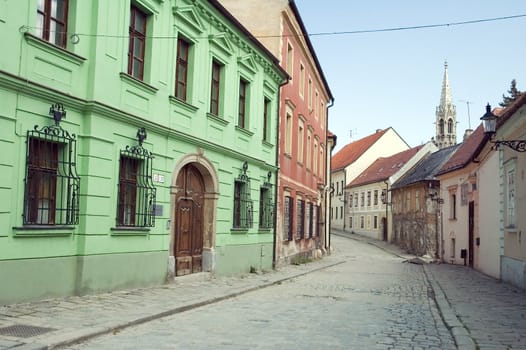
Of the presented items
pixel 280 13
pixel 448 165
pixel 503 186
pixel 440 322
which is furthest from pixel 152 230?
pixel 448 165

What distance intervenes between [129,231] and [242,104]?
773 centimetres

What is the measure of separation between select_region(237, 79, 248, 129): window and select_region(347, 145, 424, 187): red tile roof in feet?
120

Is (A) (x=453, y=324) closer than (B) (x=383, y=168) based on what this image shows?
Yes

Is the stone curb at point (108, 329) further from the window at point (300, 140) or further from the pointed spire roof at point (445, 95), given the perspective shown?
the pointed spire roof at point (445, 95)

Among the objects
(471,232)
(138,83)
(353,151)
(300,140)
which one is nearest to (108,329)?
(138,83)

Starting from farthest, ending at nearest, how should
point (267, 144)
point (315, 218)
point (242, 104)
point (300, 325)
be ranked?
point (315, 218), point (267, 144), point (242, 104), point (300, 325)

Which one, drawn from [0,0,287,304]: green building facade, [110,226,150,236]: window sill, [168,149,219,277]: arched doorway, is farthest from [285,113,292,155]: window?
[110,226,150,236]: window sill

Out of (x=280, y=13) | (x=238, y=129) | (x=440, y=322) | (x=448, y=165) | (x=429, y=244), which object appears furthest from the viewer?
(x=429, y=244)

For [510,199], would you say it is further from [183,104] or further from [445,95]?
[445,95]

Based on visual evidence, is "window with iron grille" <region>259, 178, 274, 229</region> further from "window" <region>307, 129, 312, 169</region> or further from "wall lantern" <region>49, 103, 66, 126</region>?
"wall lantern" <region>49, 103, 66, 126</region>

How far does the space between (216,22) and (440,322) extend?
960cm

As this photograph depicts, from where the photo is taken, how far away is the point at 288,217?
24250mm

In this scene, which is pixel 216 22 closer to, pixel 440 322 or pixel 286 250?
pixel 440 322

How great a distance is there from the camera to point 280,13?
2241 centimetres
